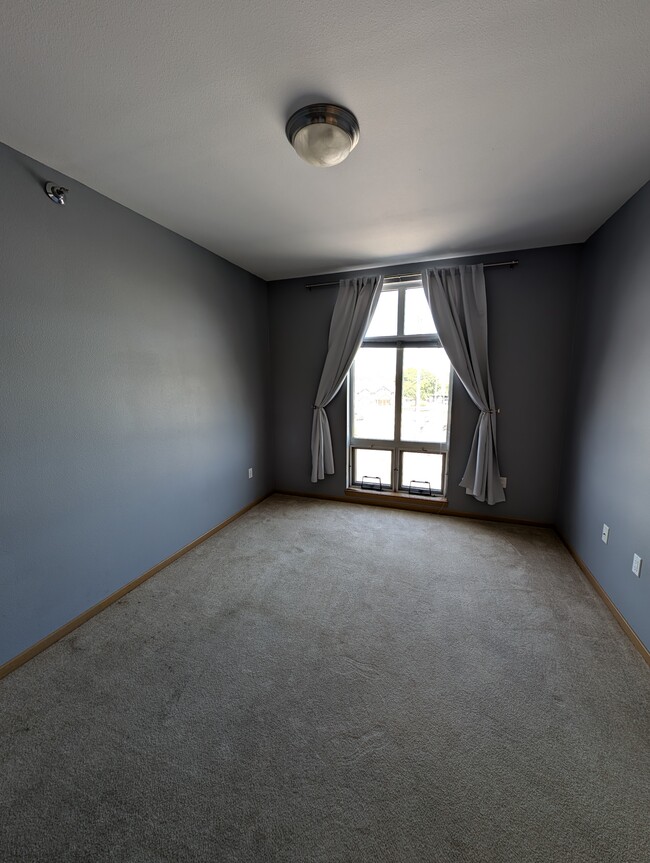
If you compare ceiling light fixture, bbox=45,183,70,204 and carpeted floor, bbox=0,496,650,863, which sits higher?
ceiling light fixture, bbox=45,183,70,204

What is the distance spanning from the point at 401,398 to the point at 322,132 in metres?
2.46

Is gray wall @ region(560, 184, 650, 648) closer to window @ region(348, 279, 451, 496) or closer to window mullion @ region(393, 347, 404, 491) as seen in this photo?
window @ region(348, 279, 451, 496)

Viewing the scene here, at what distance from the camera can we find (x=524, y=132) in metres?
1.50

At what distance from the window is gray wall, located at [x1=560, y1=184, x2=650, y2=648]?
1135 mm

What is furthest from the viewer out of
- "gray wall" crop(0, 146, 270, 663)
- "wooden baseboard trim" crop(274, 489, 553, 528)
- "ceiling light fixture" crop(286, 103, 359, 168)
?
"wooden baseboard trim" crop(274, 489, 553, 528)

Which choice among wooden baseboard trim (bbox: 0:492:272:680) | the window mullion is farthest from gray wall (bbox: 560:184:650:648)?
wooden baseboard trim (bbox: 0:492:272:680)

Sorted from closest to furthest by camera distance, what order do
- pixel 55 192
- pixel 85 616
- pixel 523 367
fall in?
pixel 55 192
pixel 85 616
pixel 523 367

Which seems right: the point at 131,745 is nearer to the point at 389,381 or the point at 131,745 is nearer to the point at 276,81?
the point at 276,81

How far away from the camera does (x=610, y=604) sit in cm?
206

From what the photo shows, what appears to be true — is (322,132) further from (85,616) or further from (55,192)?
(85,616)

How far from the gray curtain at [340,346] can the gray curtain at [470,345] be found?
0.59m

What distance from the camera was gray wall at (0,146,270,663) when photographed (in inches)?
65.4

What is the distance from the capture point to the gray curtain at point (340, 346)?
3375mm

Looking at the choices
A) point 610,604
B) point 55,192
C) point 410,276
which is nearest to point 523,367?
point 410,276
